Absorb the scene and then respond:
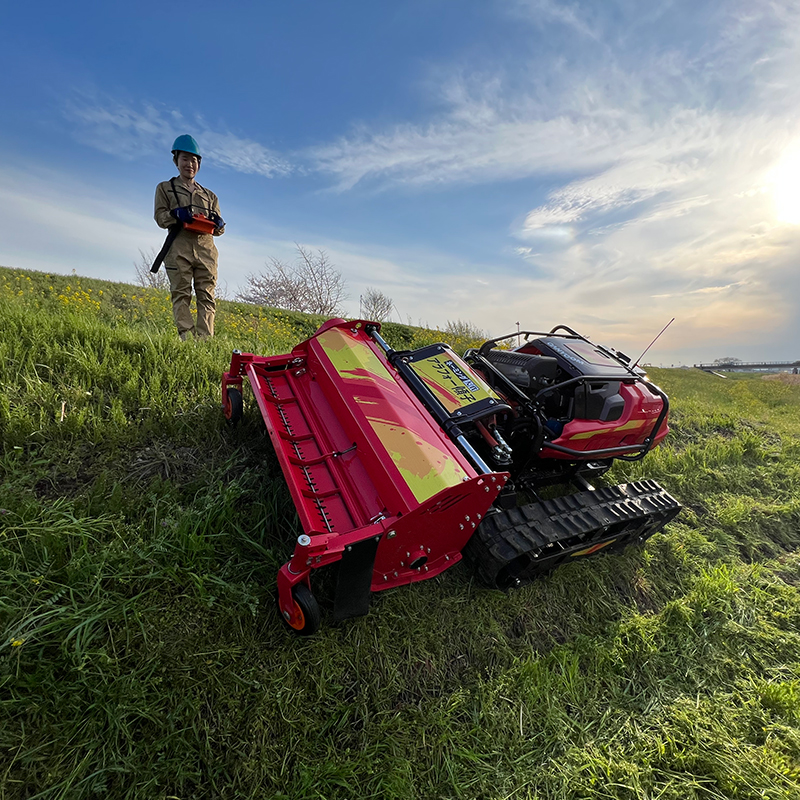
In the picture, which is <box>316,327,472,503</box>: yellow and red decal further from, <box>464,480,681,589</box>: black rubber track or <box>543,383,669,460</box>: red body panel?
<box>543,383,669,460</box>: red body panel

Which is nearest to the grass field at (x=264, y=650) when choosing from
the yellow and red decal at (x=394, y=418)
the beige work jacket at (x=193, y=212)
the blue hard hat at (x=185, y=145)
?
the yellow and red decal at (x=394, y=418)

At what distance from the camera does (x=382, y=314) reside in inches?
493

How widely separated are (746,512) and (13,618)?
6.84m

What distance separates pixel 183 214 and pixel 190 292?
89cm

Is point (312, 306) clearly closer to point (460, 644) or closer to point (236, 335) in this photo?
point (236, 335)

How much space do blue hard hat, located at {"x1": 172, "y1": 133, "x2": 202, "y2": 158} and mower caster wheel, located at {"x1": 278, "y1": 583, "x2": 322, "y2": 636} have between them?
189 inches

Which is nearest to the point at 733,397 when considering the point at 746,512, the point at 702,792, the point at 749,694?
the point at 746,512

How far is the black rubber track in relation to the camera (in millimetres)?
3062

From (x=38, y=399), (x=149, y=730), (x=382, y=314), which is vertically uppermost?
(x=382, y=314)

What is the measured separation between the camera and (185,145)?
4965mm

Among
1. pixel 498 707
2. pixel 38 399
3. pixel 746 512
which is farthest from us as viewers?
pixel 746 512

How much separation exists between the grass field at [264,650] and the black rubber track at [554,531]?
0.88ft

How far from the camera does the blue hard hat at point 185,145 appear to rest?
16.2ft

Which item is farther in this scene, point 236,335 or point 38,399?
point 236,335
